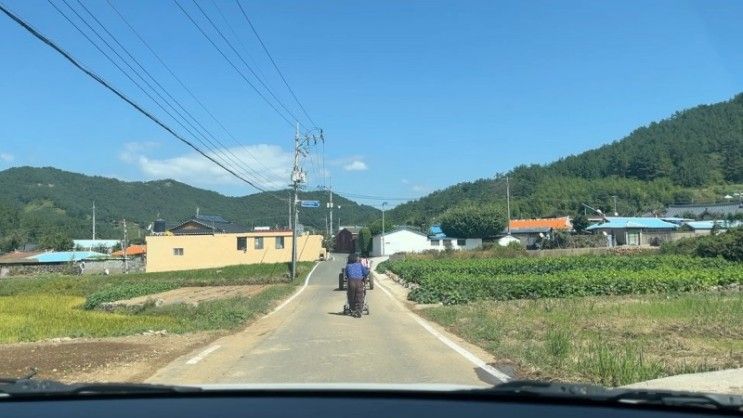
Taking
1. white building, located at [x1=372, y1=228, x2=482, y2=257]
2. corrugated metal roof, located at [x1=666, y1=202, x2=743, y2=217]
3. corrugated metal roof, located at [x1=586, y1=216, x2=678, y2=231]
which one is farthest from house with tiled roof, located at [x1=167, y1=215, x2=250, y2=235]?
corrugated metal roof, located at [x1=666, y1=202, x2=743, y2=217]

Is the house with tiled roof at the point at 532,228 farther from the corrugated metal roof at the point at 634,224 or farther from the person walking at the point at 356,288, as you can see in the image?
the person walking at the point at 356,288

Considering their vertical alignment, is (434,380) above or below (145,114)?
below

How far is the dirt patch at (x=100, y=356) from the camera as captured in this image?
10.7m

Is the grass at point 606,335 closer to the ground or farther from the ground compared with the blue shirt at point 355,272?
closer to the ground

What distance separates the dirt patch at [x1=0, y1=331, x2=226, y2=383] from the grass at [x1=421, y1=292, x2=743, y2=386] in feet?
20.0

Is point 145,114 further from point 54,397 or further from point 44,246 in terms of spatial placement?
point 44,246

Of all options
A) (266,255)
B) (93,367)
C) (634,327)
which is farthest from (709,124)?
(93,367)

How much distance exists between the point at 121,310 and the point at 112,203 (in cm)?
15162

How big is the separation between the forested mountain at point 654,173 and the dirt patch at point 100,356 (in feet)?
371

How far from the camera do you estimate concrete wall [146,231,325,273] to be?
70.4 metres

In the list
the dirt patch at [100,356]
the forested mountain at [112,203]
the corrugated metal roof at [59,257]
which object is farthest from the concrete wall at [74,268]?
the dirt patch at [100,356]

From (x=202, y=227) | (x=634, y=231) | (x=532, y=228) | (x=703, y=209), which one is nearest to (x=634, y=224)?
(x=634, y=231)

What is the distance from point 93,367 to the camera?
11.4 m

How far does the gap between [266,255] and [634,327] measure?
58161 millimetres
